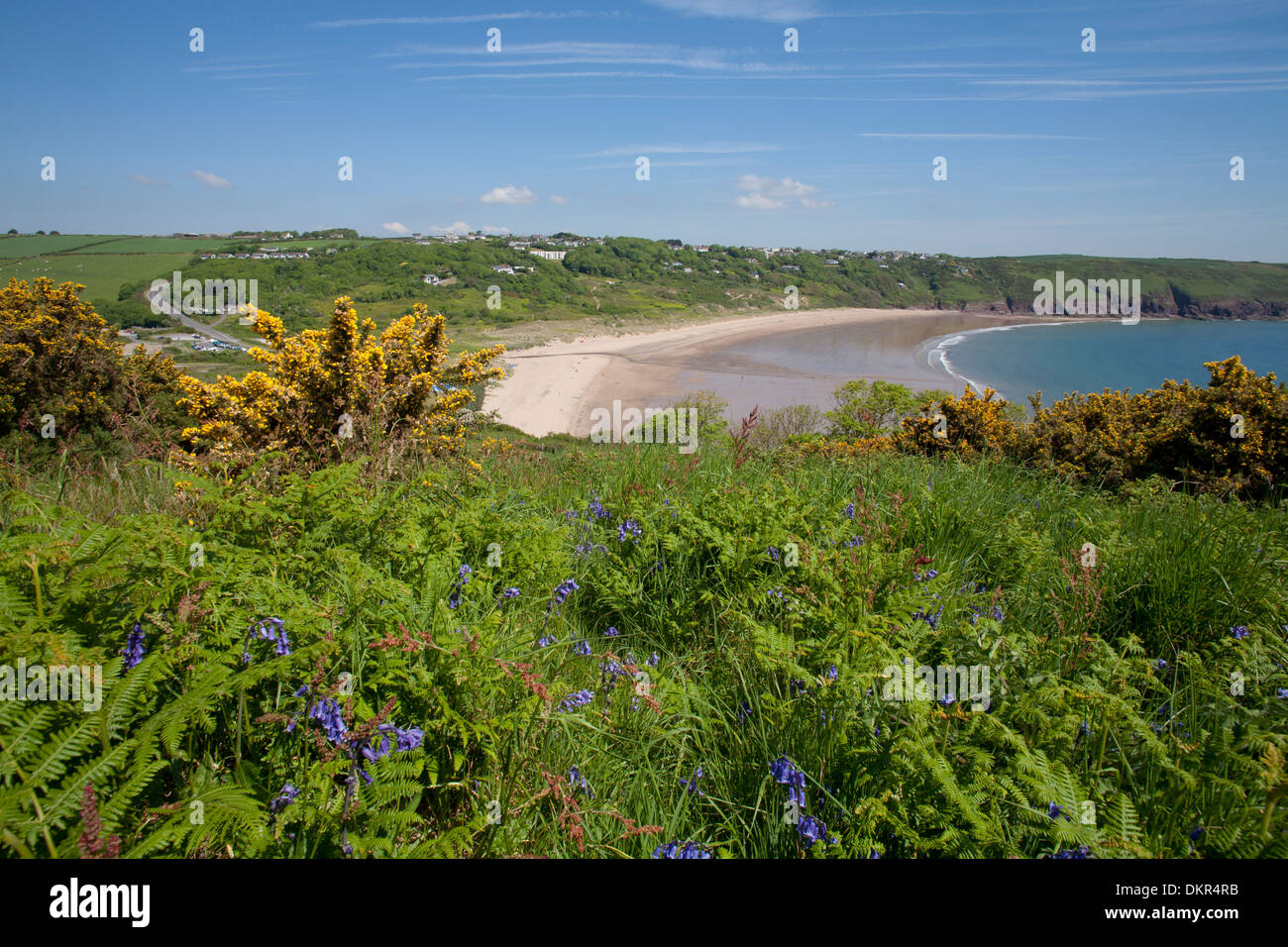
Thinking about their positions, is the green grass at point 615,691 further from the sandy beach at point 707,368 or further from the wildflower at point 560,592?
the sandy beach at point 707,368

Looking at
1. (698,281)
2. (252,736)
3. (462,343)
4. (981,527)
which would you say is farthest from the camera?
(698,281)

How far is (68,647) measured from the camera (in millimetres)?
1495

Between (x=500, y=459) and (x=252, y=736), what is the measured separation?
330 centimetres

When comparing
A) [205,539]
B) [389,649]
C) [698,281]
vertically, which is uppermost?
[698,281]

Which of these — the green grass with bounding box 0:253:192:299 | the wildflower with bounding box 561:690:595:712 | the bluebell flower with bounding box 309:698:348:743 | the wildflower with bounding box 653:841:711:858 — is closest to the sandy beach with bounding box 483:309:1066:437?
the wildflower with bounding box 561:690:595:712

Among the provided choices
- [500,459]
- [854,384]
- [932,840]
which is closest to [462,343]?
[854,384]

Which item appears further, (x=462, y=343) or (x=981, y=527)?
(x=462, y=343)

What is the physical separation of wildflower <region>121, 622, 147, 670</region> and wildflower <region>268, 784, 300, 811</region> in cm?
51

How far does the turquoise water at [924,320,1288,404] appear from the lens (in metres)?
43.4

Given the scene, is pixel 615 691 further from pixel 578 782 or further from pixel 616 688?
pixel 578 782

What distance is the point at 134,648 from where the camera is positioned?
5.31ft

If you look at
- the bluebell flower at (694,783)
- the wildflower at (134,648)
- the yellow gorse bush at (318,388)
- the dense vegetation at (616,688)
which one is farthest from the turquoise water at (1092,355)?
the wildflower at (134,648)

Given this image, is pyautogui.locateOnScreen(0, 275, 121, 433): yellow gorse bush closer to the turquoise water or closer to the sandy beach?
the sandy beach
